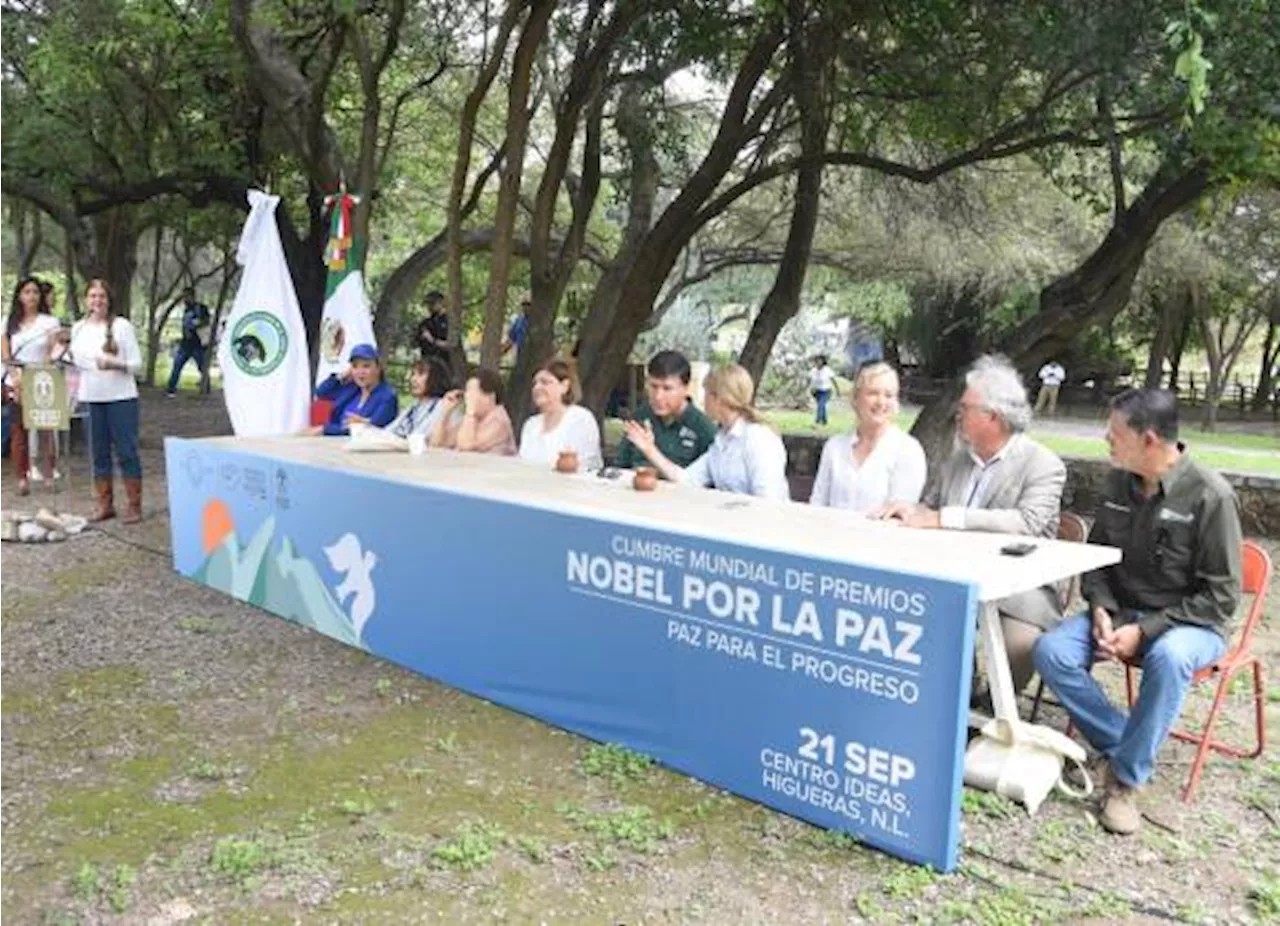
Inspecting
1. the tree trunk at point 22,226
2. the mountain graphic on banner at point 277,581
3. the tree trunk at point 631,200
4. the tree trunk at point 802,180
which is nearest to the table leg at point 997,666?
the mountain graphic on banner at point 277,581

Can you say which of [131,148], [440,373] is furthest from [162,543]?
[131,148]

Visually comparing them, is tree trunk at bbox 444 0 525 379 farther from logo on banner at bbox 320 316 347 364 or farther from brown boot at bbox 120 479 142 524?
brown boot at bbox 120 479 142 524

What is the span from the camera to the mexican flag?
26.1 feet

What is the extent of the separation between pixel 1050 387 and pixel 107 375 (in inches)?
795

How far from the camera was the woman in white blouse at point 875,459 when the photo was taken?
425 centimetres

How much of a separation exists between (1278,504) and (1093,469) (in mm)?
1347

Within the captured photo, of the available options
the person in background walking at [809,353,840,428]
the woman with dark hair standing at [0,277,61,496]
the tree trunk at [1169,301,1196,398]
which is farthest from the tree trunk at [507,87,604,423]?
the tree trunk at [1169,301,1196,398]

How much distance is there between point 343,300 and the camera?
798 centimetres

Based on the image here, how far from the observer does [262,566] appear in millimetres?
5613

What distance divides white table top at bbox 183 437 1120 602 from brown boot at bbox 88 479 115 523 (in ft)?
8.69

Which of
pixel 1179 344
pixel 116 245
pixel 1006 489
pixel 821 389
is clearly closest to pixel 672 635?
pixel 1006 489

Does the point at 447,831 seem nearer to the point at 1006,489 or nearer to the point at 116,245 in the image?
the point at 1006,489

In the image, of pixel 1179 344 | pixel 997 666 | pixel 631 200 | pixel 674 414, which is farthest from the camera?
pixel 1179 344

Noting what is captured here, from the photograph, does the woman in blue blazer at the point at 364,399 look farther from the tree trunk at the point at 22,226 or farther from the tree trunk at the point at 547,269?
the tree trunk at the point at 22,226
